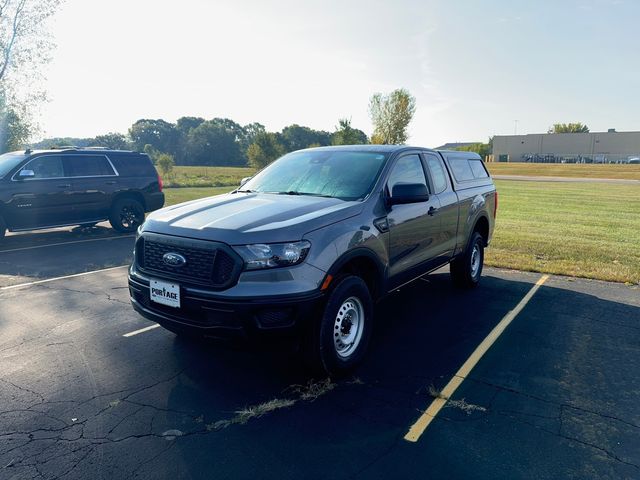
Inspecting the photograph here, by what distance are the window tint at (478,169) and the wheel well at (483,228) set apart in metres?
0.67

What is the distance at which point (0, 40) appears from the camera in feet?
74.4

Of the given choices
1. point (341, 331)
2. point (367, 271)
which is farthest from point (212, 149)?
point (341, 331)

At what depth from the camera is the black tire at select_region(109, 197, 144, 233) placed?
11.2 metres

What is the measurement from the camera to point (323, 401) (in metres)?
3.51

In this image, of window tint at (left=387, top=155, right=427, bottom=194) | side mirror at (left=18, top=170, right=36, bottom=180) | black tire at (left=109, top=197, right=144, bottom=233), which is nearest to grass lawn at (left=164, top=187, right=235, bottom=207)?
black tire at (left=109, top=197, right=144, bottom=233)

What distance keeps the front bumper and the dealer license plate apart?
56 mm

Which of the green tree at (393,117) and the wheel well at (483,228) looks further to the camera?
the green tree at (393,117)

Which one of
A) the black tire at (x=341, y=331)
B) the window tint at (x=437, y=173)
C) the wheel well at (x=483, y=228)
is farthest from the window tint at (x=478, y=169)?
the black tire at (x=341, y=331)

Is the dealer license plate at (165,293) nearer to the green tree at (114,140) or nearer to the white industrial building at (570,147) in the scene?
the green tree at (114,140)

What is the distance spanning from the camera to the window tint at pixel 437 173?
5.53 metres

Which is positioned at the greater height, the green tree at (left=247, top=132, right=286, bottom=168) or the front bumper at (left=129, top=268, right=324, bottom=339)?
the green tree at (left=247, top=132, right=286, bottom=168)

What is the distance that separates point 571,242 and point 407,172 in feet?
24.1

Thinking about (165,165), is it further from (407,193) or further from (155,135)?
(155,135)

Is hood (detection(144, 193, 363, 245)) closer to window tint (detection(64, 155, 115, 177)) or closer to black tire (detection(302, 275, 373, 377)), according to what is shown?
black tire (detection(302, 275, 373, 377))
